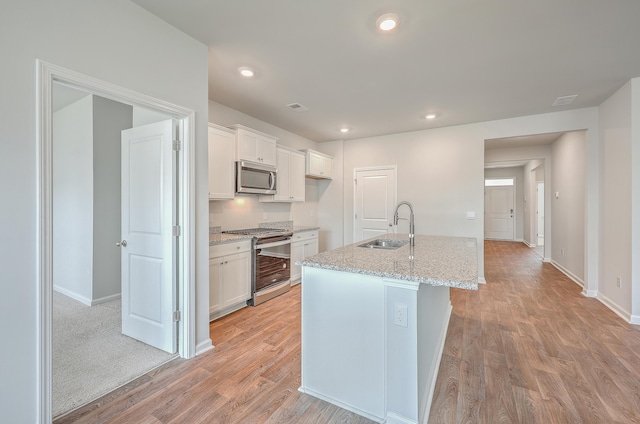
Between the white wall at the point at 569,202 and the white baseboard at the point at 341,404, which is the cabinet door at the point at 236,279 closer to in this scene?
the white baseboard at the point at 341,404

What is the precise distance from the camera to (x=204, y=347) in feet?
8.14

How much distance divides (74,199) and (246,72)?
3051mm

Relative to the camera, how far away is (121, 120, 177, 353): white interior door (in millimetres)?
2367

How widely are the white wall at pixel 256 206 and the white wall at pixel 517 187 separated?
284 inches

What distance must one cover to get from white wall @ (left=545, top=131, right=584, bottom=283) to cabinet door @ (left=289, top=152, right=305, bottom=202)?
4.33 metres

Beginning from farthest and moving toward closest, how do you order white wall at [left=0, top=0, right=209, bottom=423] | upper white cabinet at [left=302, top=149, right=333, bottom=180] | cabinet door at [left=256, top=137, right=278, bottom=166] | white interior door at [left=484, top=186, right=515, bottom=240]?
white interior door at [left=484, top=186, right=515, bottom=240] → upper white cabinet at [left=302, top=149, right=333, bottom=180] → cabinet door at [left=256, top=137, right=278, bottom=166] → white wall at [left=0, top=0, right=209, bottom=423]

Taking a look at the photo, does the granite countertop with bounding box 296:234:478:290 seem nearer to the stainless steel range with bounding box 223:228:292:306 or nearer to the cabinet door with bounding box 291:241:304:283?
the stainless steel range with bounding box 223:228:292:306

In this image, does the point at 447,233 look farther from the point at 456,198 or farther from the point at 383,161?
the point at 383,161

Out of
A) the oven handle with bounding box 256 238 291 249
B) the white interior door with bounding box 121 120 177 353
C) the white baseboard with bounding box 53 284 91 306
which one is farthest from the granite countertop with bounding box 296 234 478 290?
the white baseboard with bounding box 53 284 91 306

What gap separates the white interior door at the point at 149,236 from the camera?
7.77 ft

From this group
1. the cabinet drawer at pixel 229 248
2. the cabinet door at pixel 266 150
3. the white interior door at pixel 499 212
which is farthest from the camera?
the white interior door at pixel 499 212

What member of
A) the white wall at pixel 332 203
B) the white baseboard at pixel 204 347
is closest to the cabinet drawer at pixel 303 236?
the white wall at pixel 332 203

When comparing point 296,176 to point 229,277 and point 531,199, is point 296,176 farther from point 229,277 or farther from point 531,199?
point 531,199

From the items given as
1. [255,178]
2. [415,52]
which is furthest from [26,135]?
[415,52]
